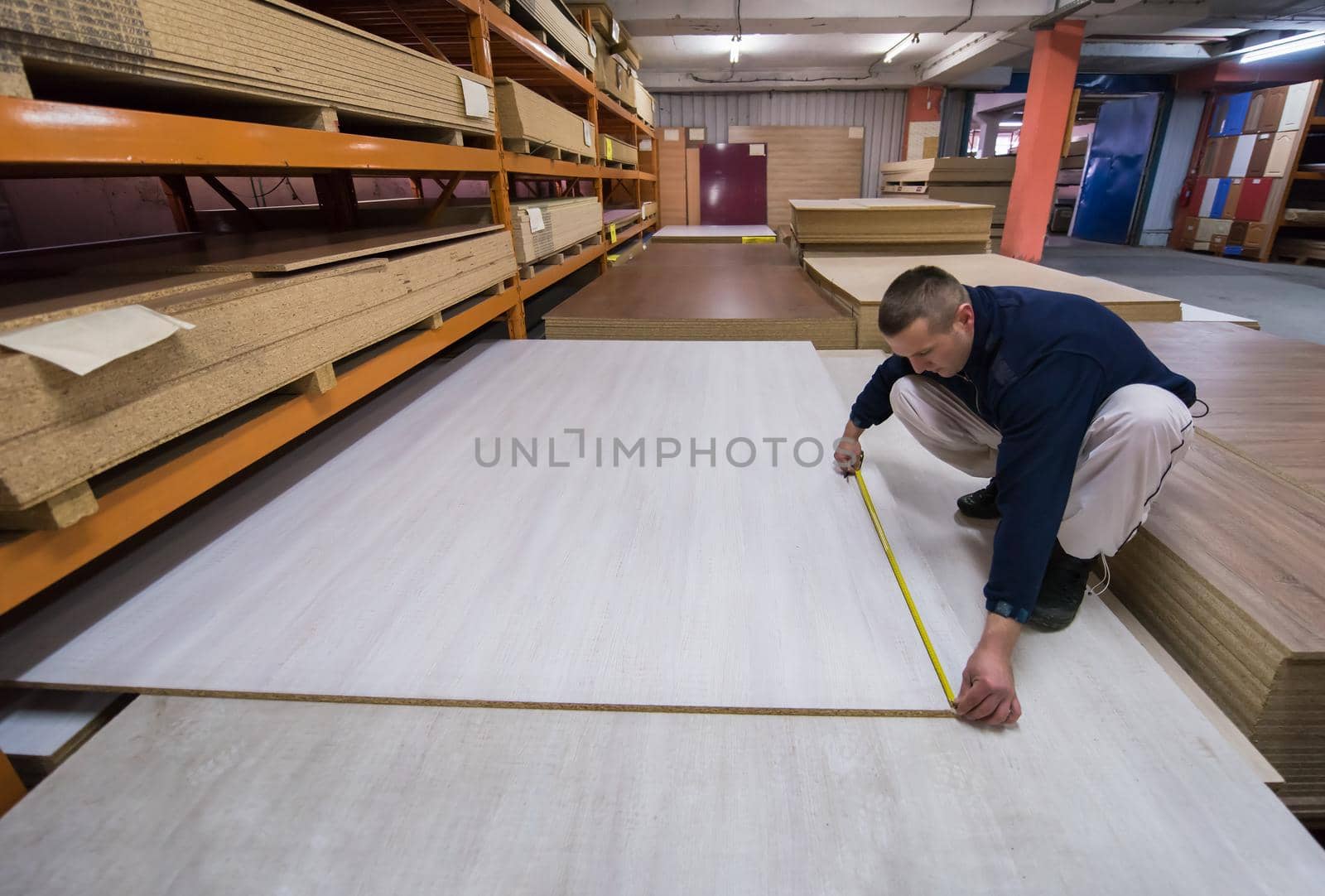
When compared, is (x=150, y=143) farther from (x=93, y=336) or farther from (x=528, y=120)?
(x=528, y=120)

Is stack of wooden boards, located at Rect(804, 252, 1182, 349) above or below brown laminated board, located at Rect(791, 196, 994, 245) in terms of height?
below

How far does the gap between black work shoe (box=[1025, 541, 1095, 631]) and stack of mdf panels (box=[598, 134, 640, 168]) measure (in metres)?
5.81

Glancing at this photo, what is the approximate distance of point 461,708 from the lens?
3.76 feet

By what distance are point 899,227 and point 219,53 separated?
522 cm

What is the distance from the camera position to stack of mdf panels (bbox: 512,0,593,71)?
378 centimetres

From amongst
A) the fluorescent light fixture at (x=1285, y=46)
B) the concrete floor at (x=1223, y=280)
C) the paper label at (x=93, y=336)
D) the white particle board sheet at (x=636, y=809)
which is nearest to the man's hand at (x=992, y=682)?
the white particle board sheet at (x=636, y=809)

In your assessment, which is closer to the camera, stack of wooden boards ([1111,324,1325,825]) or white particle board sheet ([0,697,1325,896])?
white particle board sheet ([0,697,1325,896])

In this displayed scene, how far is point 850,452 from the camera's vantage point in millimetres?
1939

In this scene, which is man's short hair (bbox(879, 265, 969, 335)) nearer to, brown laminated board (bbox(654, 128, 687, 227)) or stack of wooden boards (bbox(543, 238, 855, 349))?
stack of wooden boards (bbox(543, 238, 855, 349))

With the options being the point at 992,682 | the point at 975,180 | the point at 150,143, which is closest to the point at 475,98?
the point at 150,143

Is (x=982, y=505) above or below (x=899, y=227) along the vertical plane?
below

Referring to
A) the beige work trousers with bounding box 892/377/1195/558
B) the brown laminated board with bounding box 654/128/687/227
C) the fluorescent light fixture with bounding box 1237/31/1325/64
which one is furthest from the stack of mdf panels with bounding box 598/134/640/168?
the fluorescent light fixture with bounding box 1237/31/1325/64

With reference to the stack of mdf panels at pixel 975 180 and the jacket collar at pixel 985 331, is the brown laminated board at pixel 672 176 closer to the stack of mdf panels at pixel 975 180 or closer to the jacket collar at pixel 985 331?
the stack of mdf panels at pixel 975 180

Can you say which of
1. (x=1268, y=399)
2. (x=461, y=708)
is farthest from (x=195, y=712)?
(x=1268, y=399)
